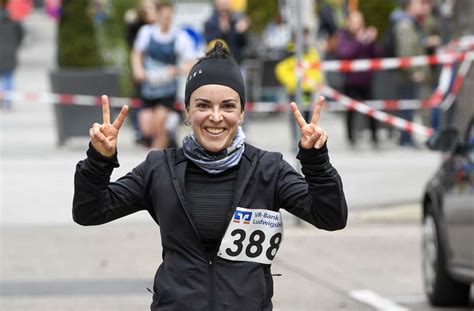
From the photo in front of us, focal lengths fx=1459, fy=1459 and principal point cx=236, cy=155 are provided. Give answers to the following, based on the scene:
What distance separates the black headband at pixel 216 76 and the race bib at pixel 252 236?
1.25 ft

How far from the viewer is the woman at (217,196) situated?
4715 millimetres

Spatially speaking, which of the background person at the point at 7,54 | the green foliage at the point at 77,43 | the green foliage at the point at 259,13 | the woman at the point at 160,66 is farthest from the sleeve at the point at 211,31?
the green foliage at the point at 259,13

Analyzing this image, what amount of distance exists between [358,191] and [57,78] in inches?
236

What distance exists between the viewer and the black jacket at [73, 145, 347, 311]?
4711 millimetres

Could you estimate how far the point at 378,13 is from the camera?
3142cm

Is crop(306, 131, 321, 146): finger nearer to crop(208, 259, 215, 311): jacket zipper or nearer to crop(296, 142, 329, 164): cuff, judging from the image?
crop(296, 142, 329, 164): cuff

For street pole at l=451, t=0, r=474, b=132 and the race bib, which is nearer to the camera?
the race bib

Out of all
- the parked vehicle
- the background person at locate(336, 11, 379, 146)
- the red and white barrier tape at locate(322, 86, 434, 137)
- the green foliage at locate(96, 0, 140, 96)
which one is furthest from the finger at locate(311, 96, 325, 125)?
the green foliage at locate(96, 0, 140, 96)

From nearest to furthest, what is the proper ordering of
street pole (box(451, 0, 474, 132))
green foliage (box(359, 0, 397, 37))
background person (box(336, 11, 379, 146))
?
street pole (box(451, 0, 474, 132)) → background person (box(336, 11, 379, 146)) → green foliage (box(359, 0, 397, 37))

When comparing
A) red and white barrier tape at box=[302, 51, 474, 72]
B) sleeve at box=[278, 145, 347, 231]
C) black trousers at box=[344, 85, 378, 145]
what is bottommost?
black trousers at box=[344, 85, 378, 145]

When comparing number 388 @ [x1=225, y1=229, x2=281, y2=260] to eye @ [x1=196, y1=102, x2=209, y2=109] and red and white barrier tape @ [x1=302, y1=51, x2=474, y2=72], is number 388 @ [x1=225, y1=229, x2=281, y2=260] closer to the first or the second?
eye @ [x1=196, y1=102, x2=209, y2=109]

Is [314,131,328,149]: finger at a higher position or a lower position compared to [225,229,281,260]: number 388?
higher

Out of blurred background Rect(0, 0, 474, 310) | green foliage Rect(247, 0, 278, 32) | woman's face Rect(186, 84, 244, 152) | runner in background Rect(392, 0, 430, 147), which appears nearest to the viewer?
woman's face Rect(186, 84, 244, 152)

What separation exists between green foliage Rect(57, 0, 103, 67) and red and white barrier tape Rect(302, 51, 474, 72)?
496cm
